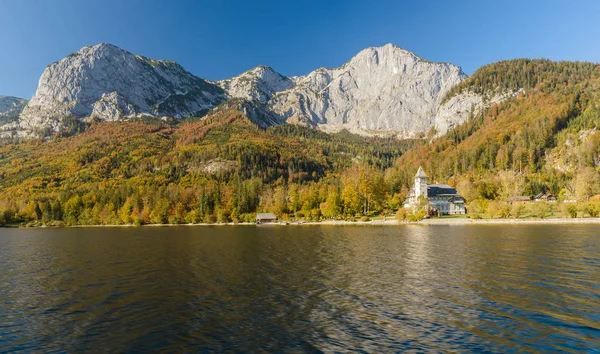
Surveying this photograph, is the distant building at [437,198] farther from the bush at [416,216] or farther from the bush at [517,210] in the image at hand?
the bush at [517,210]

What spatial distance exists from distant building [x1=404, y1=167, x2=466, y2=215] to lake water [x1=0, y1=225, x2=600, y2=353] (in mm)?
108328

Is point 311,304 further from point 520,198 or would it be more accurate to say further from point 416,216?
point 520,198

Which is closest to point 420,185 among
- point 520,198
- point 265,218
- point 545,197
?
point 520,198

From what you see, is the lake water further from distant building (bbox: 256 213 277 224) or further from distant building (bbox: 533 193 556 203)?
distant building (bbox: 533 193 556 203)

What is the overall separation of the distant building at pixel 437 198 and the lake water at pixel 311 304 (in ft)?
355

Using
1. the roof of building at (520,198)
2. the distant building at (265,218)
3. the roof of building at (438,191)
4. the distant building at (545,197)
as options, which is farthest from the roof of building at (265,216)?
the distant building at (545,197)

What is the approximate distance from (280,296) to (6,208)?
Result: 214 metres

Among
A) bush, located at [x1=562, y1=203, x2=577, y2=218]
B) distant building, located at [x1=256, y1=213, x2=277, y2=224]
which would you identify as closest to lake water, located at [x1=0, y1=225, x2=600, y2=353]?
bush, located at [x1=562, y1=203, x2=577, y2=218]

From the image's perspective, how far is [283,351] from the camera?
57.9ft

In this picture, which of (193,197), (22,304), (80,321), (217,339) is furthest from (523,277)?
(193,197)

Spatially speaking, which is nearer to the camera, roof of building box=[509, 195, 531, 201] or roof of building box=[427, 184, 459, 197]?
roof of building box=[509, 195, 531, 201]

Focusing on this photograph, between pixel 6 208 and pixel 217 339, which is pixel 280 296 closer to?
pixel 217 339

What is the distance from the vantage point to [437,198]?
157875 mm

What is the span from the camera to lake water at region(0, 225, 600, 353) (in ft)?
62.1
